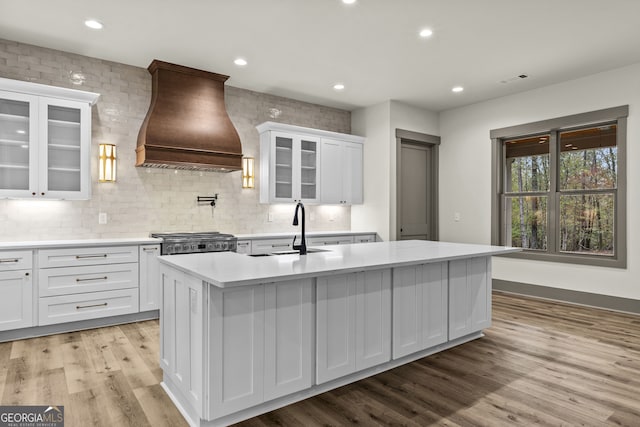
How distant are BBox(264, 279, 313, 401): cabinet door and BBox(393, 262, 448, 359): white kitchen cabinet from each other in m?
0.80

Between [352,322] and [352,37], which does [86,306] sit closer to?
[352,322]

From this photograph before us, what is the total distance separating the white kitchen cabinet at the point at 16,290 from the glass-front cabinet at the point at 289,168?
9.36 feet

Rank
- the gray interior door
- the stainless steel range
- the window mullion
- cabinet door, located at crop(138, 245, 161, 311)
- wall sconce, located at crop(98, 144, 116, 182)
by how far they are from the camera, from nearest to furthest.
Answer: cabinet door, located at crop(138, 245, 161, 311) < the stainless steel range < wall sconce, located at crop(98, 144, 116, 182) < the window mullion < the gray interior door

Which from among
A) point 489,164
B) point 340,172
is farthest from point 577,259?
point 340,172

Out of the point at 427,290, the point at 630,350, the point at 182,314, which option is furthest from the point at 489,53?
Answer: the point at 182,314

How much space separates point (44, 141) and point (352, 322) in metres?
3.55

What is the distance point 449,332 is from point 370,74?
→ 3.29 meters

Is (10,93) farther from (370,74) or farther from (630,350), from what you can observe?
(630,350)

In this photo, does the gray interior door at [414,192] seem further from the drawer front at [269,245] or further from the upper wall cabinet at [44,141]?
the upper wall cabinet at [44,141]

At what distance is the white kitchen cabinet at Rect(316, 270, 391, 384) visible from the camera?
8.32 feet

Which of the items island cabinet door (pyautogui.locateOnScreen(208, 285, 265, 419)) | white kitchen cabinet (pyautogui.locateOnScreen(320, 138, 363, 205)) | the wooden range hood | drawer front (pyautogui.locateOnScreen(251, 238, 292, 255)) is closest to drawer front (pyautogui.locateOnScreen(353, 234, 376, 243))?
white kitchen cabinet (pyautogui.locateOnScreen(320, 138, 363, 205))

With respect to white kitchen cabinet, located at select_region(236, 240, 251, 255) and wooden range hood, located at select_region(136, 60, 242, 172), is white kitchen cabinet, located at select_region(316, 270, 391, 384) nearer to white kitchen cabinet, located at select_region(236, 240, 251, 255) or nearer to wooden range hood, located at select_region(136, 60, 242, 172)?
white kitchen cabinet, located at select_region(236, 240, 251, 255)

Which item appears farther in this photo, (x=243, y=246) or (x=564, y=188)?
(x=564, y=188)

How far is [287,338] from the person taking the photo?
93.1 inches
